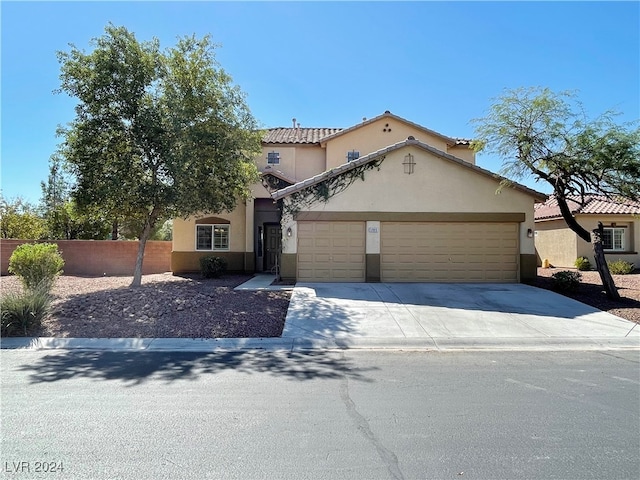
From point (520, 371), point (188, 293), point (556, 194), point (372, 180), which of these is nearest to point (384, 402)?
point (520, 371)

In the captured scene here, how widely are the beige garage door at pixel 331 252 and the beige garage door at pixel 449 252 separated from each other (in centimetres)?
95

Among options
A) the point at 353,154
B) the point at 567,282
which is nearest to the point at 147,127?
the point at 353,154

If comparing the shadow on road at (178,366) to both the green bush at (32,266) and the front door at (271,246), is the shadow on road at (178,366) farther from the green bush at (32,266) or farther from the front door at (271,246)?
the front door at (271,246)

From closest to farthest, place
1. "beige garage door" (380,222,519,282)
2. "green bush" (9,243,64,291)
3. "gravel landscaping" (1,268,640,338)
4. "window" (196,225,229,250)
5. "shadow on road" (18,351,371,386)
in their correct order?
"shadow on road" (18,351,371,386) < "gravel landscaping" (1,268,640,338) < "green bush" (9,243,64,291) < "beige garage door" (380,222,519,282) < "window" (196,225,229,250)

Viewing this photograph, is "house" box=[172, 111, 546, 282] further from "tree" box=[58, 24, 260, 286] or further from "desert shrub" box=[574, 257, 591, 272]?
"desert shrub" box=[574, 257, 591, 272]

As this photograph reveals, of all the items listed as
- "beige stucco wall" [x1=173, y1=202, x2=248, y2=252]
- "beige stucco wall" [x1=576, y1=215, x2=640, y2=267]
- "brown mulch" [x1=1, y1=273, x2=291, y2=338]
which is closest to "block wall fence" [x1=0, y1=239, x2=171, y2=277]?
"beige stucco wall" [x1=173, y1=202, x2=248, y2=252]

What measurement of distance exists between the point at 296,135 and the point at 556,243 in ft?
54.3

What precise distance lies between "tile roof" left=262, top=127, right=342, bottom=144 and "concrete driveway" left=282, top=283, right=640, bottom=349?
10543 millimetres

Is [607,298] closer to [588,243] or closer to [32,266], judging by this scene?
[588,243]

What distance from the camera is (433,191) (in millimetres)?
15266

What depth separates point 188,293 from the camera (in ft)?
39.5

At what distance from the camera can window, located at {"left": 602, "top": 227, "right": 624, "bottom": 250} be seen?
22.1 m

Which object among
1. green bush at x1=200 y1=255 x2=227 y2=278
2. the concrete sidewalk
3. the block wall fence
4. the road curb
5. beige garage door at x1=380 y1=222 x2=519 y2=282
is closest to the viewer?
the road curb

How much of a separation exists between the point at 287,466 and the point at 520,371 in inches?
183
